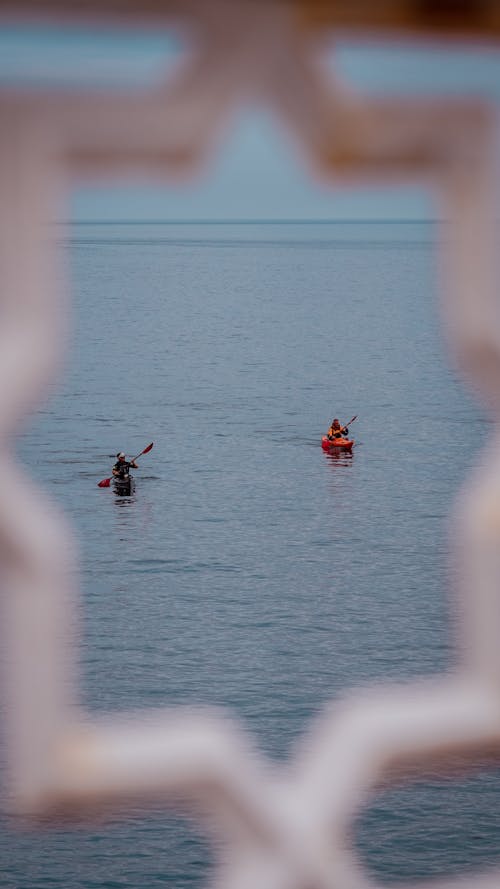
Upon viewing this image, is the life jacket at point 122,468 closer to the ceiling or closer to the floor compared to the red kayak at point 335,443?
closer to the floor

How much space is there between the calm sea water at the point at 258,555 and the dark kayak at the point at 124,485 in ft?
0.41

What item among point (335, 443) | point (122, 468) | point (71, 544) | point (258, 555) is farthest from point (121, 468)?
point (71, 544)

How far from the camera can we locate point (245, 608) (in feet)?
53.2

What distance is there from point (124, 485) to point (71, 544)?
17796 millimetres

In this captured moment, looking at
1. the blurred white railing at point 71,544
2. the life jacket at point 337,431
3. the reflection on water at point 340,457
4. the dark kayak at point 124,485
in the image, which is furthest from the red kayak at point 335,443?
the blurred white railing at point 71,544

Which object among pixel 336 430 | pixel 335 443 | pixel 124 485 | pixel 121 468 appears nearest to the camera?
pixel 336 430

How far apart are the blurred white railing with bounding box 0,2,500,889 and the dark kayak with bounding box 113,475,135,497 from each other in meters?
16.8

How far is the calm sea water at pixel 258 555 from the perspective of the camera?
40.8 ft

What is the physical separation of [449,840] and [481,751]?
1181 cm

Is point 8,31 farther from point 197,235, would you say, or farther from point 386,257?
point 197,235

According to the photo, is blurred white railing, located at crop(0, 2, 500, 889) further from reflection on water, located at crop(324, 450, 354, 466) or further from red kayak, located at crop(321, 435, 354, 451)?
reflection on water, located at crop(324, 450, 354, 466)

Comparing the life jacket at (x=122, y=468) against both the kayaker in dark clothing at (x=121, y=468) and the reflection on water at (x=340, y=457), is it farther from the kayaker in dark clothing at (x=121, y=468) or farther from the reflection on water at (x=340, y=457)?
the reflection on water at (x=340, y=457)

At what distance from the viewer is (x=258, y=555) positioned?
16594mm

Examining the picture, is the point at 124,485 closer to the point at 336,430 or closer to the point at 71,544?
the point at 336,430
